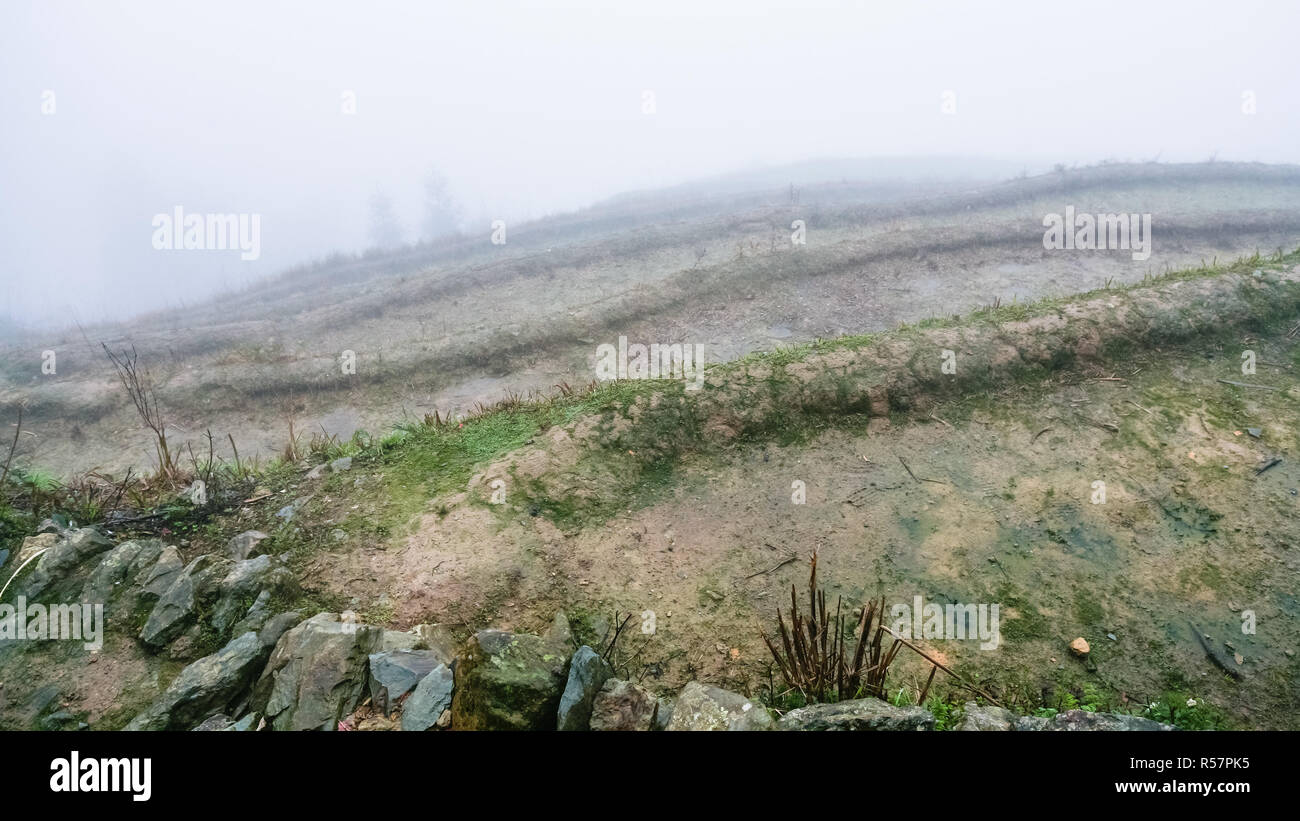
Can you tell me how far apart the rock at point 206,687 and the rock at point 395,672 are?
120cm

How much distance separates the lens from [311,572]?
6.04 metres

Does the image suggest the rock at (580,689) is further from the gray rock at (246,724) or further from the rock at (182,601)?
the rock at (182,601)

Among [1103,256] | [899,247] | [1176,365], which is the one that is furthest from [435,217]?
[1176,365]

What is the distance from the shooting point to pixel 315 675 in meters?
4.48

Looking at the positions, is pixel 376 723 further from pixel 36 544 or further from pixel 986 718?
pixel 36 544

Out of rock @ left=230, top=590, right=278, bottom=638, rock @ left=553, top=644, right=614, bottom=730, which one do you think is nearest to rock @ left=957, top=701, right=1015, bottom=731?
rock @ left=553, top=644, right=614, bottom=730

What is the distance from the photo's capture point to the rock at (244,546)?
629cm

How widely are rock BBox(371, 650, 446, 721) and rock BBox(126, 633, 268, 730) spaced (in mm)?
1196

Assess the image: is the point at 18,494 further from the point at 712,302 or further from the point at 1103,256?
the point at 1103,256

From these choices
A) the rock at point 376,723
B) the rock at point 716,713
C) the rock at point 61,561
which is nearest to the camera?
the rock at point 716,713

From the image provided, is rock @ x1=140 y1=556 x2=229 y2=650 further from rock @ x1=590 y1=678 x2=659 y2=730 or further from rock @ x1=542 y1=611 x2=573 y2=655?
rock @ x1=590 y1=678 x2=659 y2=730

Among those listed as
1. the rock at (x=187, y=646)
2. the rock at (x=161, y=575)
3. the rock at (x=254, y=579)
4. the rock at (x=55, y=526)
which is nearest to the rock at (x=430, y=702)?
the rock at (x=254, y=579)

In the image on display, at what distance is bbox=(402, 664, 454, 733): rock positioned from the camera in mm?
4023
